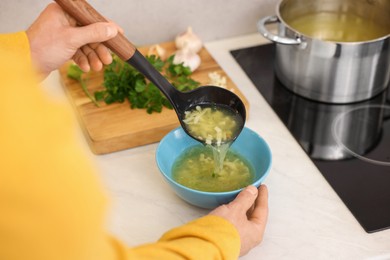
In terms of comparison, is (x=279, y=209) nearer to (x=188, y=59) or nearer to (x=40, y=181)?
(x=188, y=59)

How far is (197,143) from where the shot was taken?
3.57ft

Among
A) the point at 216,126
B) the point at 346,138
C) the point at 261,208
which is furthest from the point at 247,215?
the point at 346,138

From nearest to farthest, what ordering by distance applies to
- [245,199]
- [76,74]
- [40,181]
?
[40,181] < [245,199] < [76,74]

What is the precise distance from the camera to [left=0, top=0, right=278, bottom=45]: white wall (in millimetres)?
1270

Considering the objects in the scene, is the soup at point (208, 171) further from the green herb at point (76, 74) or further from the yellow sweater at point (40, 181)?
the yellow sweater at point (40, 181)

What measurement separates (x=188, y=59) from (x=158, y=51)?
0.08 meters

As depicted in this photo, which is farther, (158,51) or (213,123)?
(158,51)

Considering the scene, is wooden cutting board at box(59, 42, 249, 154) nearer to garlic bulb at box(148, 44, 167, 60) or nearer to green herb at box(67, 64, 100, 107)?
green herb at box(67, 64, 100, 107)

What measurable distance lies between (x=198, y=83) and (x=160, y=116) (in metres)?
0.12

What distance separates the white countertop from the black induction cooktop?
20 mm

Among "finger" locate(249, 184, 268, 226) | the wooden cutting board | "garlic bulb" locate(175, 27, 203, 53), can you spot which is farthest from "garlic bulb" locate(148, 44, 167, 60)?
"finger" locate(249, 184, 268, 226)

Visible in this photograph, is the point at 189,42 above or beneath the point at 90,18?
beneath

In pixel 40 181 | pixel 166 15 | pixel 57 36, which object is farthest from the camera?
pixel 166 15

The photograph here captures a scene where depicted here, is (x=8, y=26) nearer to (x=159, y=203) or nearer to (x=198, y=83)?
(x=198, y=83)
